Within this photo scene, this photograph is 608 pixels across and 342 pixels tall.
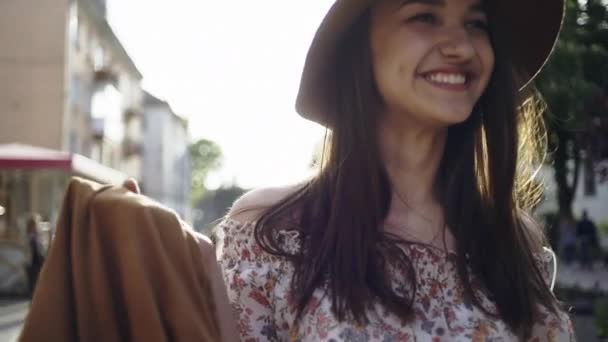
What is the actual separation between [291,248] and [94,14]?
34855 millimetres

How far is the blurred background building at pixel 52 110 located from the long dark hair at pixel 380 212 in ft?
14.1

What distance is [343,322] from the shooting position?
1809 millimetres

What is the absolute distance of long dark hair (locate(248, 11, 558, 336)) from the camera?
1889 millimetres

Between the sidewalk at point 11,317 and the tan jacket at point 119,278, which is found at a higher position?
the tan jacket at point 119,278

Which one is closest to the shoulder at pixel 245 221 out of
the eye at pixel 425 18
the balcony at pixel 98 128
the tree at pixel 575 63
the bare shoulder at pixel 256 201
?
the bare shoulder at pixel 256 201

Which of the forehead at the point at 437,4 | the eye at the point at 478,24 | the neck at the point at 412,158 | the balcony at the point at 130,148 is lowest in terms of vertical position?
the balcony at the point at 130,148

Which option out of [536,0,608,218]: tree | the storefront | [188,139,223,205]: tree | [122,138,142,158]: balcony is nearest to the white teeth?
[536,0,608,218]: tree

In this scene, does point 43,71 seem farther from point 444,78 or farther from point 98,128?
point 444,78

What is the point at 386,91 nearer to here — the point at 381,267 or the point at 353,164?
the point at 353,164

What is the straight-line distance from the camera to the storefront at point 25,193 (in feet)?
49.2

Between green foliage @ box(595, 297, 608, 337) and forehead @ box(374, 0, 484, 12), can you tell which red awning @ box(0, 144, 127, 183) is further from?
forehead @ box(374, 0, 484, 12)

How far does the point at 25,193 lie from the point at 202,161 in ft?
300

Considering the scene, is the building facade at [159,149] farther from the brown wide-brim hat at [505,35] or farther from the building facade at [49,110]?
the brown wide-brim hat at [505,35]

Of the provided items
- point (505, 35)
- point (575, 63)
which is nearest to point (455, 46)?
point (505, 35)
